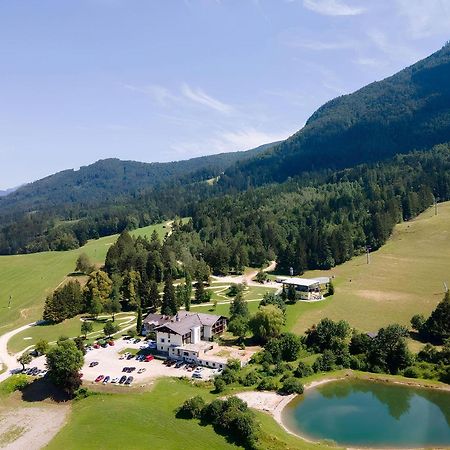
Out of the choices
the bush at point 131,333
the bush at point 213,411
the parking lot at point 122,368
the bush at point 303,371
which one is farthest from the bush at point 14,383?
the bush at point 303,371

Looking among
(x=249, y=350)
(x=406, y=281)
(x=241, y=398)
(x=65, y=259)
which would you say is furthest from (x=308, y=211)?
(x=241, y=398)

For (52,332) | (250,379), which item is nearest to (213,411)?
(250,379)

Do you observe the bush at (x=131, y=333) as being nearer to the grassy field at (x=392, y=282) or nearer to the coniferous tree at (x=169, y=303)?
the coniferous tree at (x=169, y=303)

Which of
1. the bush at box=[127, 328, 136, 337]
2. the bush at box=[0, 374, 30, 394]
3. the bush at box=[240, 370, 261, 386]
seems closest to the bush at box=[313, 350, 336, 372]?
the bush at box=[240, 370, 261, 386]

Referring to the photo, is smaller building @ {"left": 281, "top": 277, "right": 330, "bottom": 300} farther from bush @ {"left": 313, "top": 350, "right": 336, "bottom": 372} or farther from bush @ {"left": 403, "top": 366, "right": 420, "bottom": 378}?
bush @ {"left": 403, "top": 366, "right": 420, "bottom": 378}

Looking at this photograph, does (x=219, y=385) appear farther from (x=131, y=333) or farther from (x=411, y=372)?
(x=131, y=333)

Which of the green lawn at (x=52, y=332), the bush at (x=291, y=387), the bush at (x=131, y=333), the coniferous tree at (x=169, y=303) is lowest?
the bush at (x=291, y=387)

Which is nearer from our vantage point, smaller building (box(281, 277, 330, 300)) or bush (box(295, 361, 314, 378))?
bush (box(295, 361, 314, 378))
